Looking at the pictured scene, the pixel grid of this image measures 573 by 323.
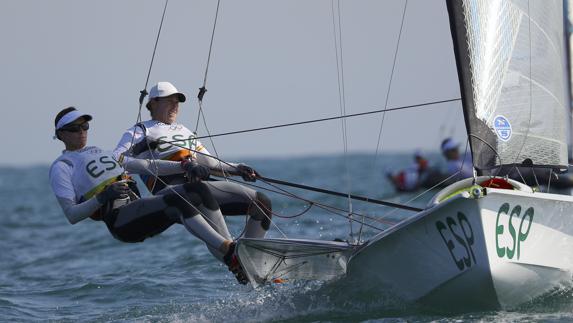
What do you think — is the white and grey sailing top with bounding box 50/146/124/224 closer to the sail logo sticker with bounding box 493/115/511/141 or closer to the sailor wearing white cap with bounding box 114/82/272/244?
the sailor wearing white cap with bounding box 114/82/272/244

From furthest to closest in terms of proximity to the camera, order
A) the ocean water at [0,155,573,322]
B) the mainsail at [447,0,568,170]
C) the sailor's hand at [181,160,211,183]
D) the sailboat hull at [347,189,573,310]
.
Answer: the sailor's hand at [181,160,211,183], the ocean water at [0,155,573,322], the mainsail at [447,0,568,170], the sailboat hull at [347,189,573,310]

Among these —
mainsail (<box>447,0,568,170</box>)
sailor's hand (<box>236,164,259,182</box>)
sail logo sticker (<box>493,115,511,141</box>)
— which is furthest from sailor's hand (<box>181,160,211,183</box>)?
sail logo sticker (<box>493,115,511,141</box>)

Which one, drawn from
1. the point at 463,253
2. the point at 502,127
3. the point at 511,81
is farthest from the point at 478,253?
the point at 511,81

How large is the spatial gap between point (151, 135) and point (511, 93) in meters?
1.98

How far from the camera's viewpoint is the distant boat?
457 cm

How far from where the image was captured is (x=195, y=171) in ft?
17.1

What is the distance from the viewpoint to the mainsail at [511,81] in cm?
482

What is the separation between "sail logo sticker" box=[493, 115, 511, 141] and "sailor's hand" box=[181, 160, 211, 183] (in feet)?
4.97

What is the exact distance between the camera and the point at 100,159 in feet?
18.2

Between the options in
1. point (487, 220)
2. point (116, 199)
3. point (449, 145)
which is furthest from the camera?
point (449, 145)

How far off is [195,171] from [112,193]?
45 cm

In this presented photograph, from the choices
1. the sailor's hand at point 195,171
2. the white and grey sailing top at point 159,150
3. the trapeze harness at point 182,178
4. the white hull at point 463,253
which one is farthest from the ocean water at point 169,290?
the white and grey sailing top at point 159,150

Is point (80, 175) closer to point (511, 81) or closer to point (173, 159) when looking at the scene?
point (173, 159)

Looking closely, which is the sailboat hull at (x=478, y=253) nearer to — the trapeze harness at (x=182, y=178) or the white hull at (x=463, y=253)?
the white hull at (x=463, y=253)
